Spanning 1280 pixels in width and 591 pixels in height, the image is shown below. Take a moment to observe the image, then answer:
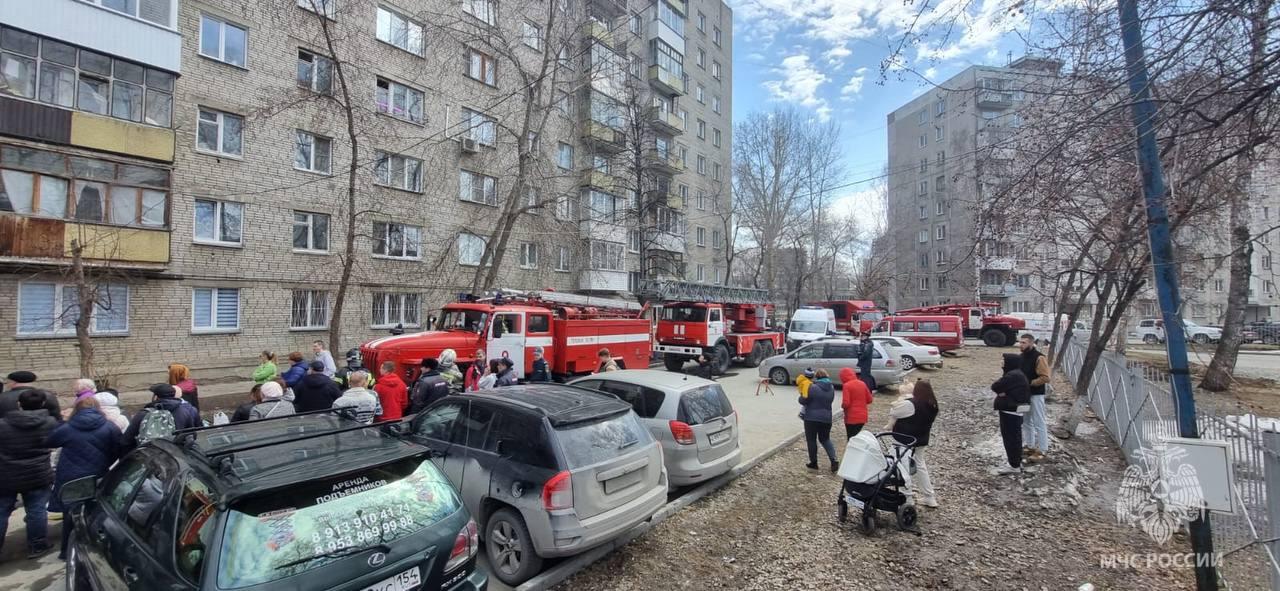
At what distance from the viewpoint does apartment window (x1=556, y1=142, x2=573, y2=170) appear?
27062 mm

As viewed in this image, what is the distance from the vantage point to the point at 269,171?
16656 mm

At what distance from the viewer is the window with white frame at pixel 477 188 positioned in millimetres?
22203

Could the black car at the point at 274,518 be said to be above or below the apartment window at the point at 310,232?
below

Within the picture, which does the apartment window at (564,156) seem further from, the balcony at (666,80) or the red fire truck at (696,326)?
the red fire truck at (696,326)

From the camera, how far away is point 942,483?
675 cm

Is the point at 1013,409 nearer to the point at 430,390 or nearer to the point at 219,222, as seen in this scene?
the point at 430,390

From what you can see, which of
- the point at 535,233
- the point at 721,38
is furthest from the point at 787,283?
the point at 535,233

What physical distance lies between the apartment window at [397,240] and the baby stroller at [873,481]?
18055mm

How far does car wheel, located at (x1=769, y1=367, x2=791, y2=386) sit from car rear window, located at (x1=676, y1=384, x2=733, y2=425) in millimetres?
9258

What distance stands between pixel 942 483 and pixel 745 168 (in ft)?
104

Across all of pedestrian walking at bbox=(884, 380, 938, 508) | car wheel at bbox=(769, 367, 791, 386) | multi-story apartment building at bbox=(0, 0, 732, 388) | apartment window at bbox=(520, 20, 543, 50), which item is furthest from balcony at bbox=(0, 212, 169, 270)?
car wheel at bbox=(769, 367, 791, 386)

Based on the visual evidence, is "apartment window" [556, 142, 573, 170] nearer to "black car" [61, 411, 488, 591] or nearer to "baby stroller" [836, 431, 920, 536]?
"baby stroller" [836, 431, 920, 536]

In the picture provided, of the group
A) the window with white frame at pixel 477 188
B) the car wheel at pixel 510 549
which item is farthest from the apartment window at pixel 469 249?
the car wheel at pixel 510 549

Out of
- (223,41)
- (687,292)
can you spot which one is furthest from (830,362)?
(223,41)
